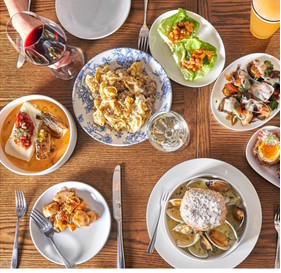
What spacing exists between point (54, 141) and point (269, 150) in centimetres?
90

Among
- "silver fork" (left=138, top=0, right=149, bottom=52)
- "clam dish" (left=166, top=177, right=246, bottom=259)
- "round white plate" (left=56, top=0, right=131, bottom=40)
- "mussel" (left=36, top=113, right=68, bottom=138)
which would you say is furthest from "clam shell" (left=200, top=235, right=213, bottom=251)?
"round white plate" (left=56, top=0, right=131, bottom=40)

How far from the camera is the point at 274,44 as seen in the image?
1.67m

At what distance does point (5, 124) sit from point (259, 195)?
1116 mm

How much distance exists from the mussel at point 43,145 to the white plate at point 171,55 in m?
0.58

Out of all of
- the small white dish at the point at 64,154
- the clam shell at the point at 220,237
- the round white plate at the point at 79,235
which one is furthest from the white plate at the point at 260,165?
the small white dish at the point at 64,154

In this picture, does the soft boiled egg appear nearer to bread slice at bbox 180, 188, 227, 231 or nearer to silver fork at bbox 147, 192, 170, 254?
bread slice at bbox 180, 188, 227, 231

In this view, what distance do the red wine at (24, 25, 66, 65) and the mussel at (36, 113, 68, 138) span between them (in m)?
0.22

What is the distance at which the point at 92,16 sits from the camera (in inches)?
69.1

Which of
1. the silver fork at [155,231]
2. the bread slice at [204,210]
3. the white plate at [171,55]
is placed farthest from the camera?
the white plate at [171,55]

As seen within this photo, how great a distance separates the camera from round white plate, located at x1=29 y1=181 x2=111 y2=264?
5.17 feet

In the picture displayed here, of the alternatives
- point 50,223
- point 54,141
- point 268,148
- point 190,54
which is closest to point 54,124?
point 54,141

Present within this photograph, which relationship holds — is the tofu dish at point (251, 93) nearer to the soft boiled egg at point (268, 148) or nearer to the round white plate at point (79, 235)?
the soft boiled egg at point (268, 148)

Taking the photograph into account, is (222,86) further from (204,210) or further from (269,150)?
(204,210)

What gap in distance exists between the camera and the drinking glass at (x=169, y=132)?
5.26 ft
